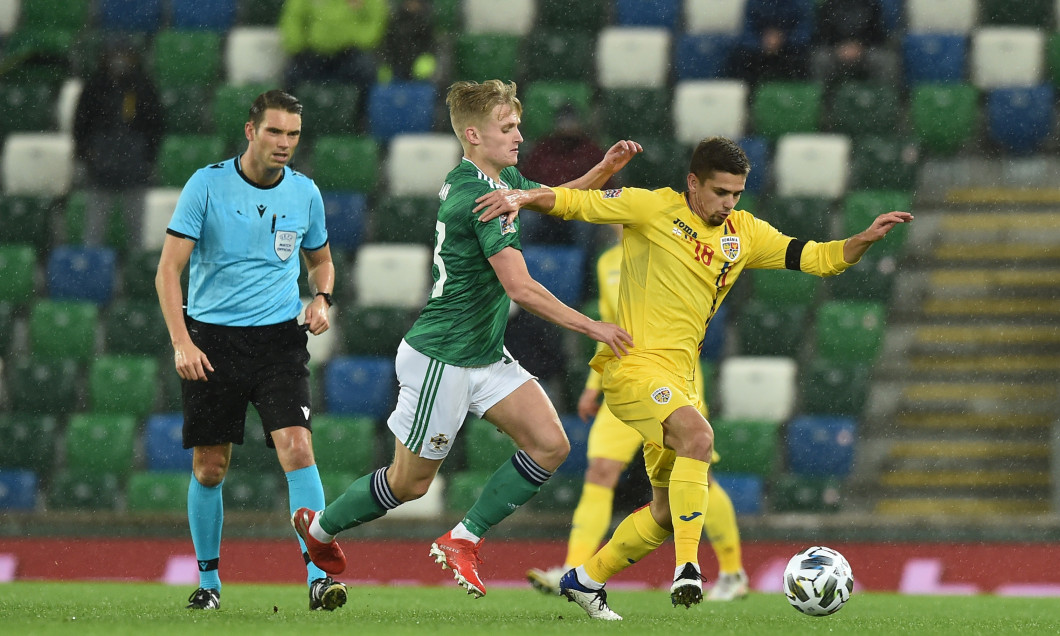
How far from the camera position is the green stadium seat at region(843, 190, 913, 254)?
10.2m

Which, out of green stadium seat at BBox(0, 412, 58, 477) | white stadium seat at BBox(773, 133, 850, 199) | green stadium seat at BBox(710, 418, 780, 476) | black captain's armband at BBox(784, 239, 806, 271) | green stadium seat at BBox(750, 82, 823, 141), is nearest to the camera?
black captain's armband at BBox(784, 239, 806, 271)

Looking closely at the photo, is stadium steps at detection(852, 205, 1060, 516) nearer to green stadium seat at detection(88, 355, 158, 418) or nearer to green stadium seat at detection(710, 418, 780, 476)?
green stadium seat at detection(710, 418, 780, 476)

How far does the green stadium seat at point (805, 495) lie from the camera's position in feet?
29.5

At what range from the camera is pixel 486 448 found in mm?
9391

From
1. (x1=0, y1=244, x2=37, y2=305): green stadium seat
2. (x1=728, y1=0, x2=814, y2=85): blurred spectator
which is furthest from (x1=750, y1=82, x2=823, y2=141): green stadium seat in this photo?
(x1=0, y1=244, x2=37, y2=305): green stadium seat

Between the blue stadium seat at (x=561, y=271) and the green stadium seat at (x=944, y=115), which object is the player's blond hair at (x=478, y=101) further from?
the green stadium seat at (x=944, y=115)

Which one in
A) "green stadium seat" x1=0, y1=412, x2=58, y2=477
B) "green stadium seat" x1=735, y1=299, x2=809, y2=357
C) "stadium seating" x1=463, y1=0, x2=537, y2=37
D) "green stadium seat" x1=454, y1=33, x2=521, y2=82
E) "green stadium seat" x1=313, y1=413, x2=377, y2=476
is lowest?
"green stadium seat" x1=0, y1=412, x2=58, y2=477

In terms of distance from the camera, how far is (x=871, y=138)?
35.7 feet

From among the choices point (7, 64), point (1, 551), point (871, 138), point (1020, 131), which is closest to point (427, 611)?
point (1, 551)

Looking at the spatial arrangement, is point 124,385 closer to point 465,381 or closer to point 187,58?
point 187,58

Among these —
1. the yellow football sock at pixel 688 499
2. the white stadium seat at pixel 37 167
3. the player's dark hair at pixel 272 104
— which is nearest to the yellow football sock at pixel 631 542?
the yellow football sock at pixel 688 499

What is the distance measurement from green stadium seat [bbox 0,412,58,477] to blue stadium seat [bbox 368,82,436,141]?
3463 mm

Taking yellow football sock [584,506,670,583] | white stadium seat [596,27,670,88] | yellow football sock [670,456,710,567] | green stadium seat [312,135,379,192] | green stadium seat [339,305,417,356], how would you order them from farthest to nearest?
white stadium seat [596,27,670,88] < green stadium seat [312,135,379,192] < green stadium seat [339,305,417,356] < yellow football sock [584,506,670,583] < yellow football sock [670,456,710,567]

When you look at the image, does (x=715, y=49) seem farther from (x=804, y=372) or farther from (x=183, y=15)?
(x=183, y=15)
